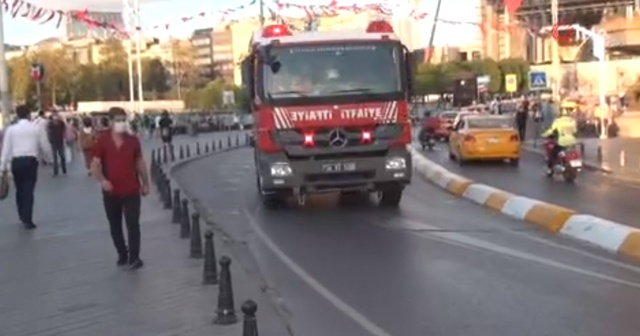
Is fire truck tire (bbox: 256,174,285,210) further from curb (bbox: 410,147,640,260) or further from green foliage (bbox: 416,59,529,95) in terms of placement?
green foliage (bbox: 416,59,529,95)

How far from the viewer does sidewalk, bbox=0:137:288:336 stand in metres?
9.83

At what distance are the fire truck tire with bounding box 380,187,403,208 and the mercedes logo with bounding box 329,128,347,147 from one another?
1749 millimetres

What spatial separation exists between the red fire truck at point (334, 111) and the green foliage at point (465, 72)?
76.1 metres

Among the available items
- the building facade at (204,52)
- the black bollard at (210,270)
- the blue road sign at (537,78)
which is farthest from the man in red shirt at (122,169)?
the building facade at (204,52)

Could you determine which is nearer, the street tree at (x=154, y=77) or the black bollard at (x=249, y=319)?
the black bollard at (x=249, y=319)

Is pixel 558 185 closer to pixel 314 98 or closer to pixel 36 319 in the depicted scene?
pixel 314 98

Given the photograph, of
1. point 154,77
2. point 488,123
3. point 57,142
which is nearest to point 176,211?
point 57,142

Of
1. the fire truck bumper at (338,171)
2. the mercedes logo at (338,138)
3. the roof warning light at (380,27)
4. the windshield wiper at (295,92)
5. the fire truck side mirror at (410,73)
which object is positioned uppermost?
the roof warning light at (380,27)

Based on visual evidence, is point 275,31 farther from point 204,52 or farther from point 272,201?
point 204,52

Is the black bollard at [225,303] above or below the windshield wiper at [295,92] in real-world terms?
below

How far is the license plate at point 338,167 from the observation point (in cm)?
2012

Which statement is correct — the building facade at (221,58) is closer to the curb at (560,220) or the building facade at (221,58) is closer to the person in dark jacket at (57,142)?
the person in dark jacket at (57,142)

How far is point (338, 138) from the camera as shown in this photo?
65.9 ft

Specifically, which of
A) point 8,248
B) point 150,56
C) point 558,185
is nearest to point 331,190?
point 8,248
